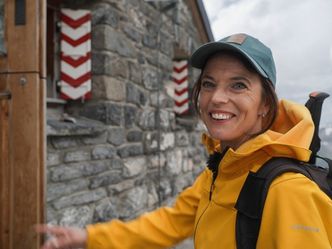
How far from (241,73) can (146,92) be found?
137 inches

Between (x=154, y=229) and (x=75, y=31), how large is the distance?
2.53m

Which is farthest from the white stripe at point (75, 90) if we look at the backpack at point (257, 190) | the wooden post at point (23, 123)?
the backpack at point (257, 190)

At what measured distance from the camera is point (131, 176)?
14.1 ft

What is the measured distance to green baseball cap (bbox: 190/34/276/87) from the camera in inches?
50.9

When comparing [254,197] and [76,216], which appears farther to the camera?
[76,216]

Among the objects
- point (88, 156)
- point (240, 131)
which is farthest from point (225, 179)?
point (88, 156)

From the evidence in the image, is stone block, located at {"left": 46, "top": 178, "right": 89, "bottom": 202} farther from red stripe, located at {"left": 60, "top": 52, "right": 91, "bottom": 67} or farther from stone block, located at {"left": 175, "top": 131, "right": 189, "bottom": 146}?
stone block, located at {"left": 175, "top": 131, "right": 189, "bottom": 146}

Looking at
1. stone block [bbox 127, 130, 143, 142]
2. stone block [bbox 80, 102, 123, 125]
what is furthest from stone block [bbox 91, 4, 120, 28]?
stone block [bbox 127, 130, 143, 142]

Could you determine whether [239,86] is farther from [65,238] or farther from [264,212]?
[65,238]

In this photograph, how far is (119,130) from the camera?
4012 millimetres

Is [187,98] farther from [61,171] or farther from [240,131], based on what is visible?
[240,131]

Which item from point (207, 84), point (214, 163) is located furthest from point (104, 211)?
point (207, 84)

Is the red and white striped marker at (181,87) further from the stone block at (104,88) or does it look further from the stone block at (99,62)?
the stone block at (99,62)

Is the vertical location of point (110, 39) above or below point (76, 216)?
above
